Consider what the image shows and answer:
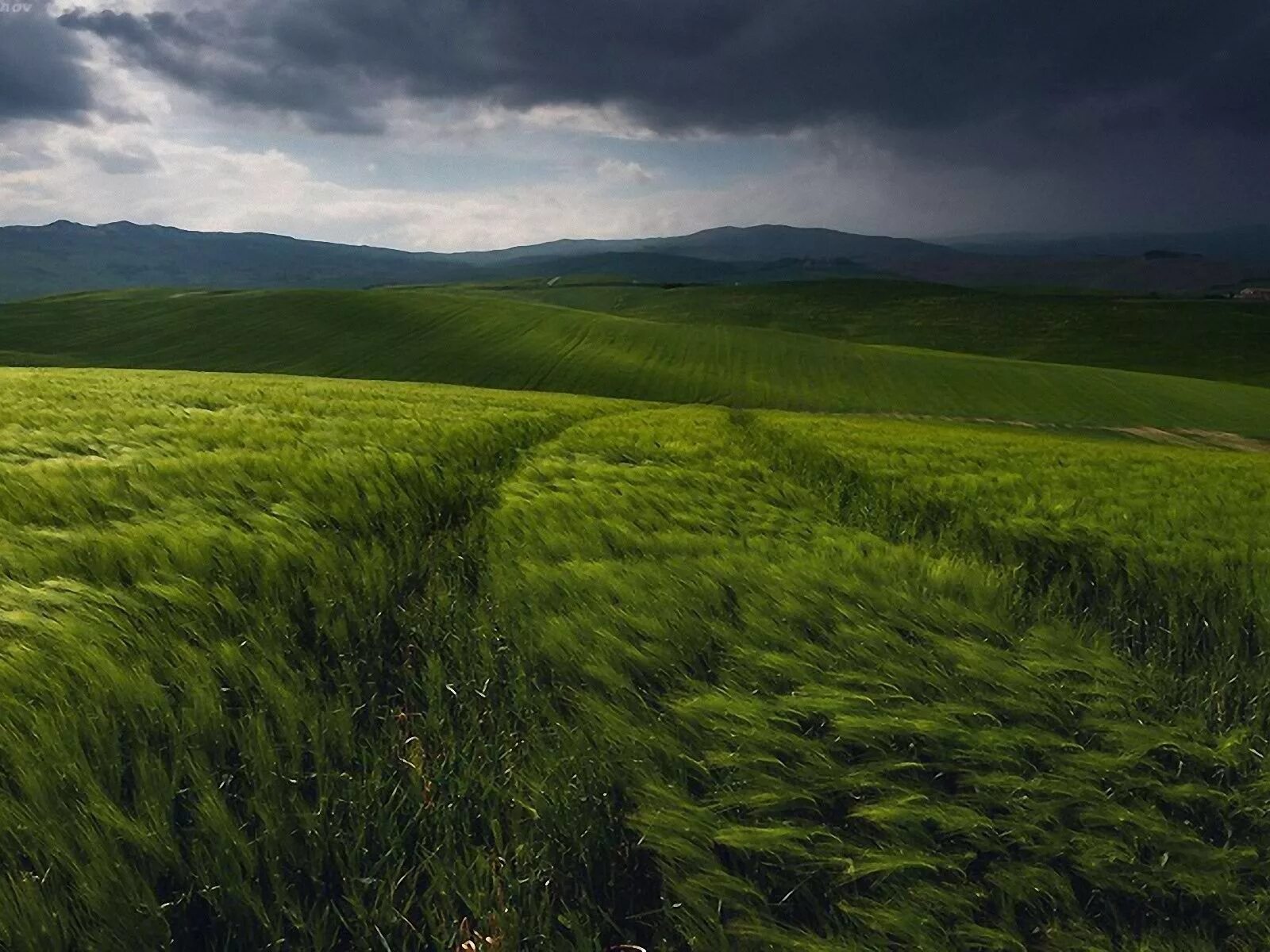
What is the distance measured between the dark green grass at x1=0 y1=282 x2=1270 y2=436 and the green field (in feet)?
151

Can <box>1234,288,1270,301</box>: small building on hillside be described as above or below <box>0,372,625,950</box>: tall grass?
above

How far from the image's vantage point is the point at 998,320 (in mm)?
100625

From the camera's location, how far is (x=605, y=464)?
6371 mm

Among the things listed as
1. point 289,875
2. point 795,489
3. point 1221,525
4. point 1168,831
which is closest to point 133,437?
point 289,875

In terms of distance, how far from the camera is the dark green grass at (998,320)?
82188mm

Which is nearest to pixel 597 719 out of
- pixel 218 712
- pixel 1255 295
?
pixel 218 712

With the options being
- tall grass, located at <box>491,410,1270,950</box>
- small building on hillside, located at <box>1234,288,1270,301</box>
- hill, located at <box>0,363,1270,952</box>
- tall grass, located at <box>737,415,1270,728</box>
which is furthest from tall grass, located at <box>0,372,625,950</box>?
small building on hillside, located at <box>1234,288,1270,301</box>

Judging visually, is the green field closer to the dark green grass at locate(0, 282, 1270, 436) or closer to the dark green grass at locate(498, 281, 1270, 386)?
the dark green grass at locate(0, 282, 1270, 436)

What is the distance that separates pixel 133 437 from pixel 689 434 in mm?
7830

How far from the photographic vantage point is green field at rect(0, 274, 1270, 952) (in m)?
1.65

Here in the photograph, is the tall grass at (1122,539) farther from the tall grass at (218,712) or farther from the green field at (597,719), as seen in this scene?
the tall grass at (218,712)

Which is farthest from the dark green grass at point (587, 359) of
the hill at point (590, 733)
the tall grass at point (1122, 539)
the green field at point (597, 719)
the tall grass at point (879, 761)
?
the tall grass at point (879, 761)

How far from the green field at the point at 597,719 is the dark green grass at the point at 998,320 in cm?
9526

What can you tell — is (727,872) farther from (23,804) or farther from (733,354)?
(733,354)
